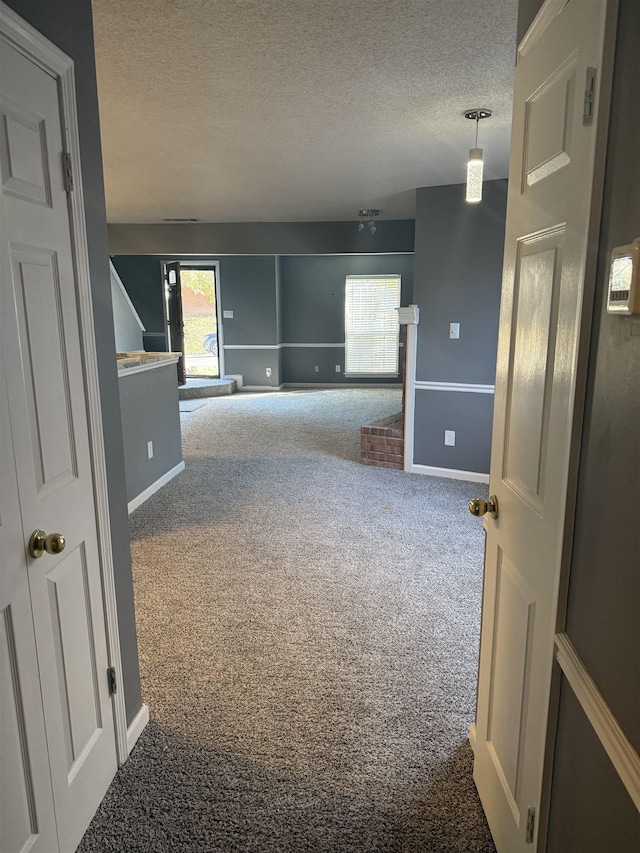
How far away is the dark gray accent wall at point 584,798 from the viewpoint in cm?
77

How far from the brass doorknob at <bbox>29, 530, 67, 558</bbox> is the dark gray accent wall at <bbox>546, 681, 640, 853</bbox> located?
1113mm

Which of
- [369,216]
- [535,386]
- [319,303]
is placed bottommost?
[535,386]

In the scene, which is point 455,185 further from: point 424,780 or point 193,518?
point 424,780

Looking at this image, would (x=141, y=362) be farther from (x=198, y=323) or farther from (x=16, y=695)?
(x=198, y=323)

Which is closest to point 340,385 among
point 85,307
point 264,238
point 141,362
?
point 264,238

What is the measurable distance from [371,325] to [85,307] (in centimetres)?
843

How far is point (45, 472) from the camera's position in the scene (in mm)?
1344

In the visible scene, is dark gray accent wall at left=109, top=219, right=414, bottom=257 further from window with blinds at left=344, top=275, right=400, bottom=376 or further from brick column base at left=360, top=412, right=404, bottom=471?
window with blinds at left=344, top=275, right=400, bottom=376

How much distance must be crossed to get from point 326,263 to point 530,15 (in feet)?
27.7

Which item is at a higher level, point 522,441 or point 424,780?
point 522,441

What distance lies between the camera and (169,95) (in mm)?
2525

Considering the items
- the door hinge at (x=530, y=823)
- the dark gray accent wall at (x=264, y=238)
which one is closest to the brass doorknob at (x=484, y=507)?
the door hinge at (x=530, y=823)

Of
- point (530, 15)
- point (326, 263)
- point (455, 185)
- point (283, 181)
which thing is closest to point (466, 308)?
point (455, 185)

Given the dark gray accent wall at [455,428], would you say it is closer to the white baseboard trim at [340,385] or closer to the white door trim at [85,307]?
the white door trim at [85,307]
